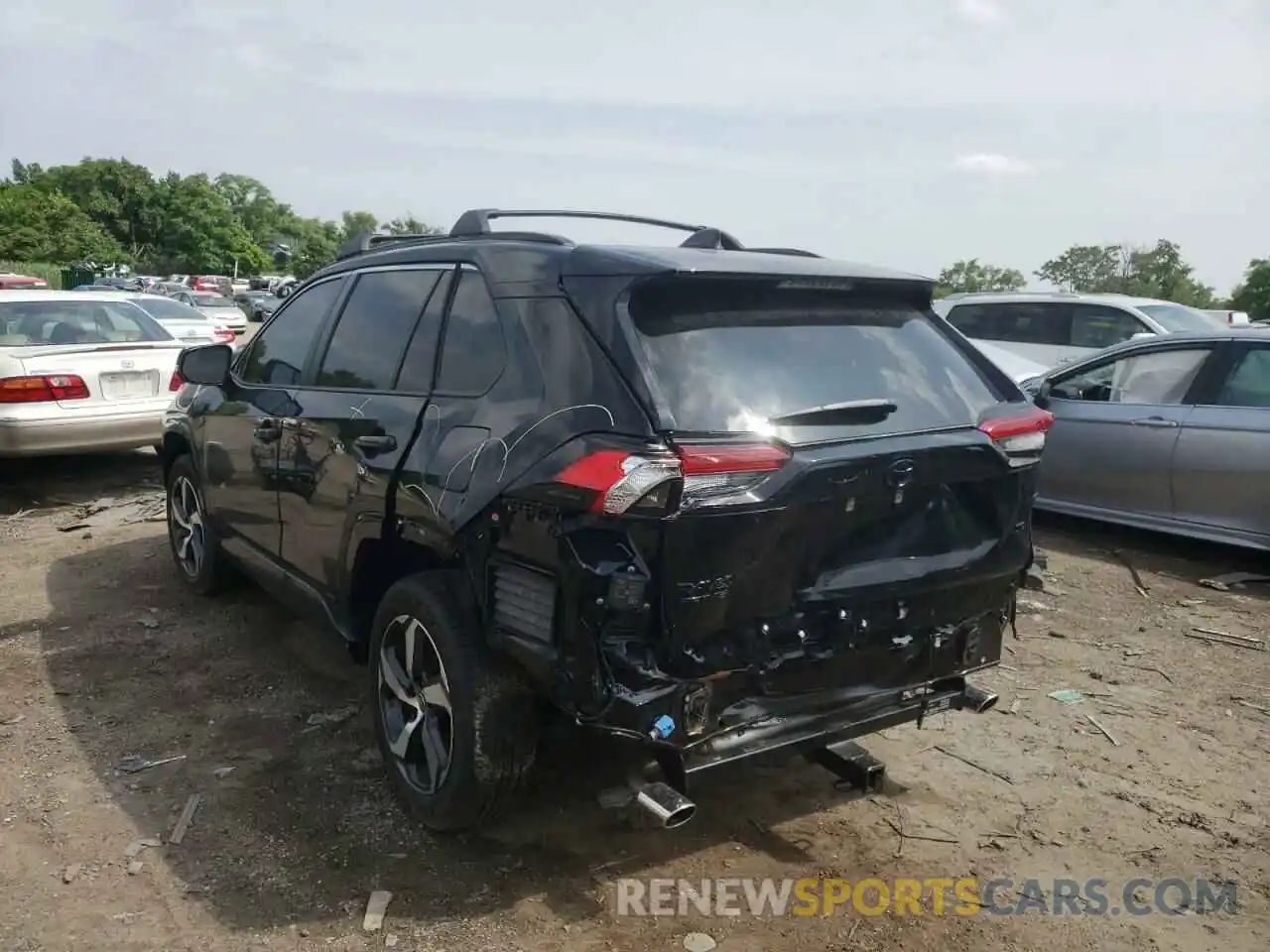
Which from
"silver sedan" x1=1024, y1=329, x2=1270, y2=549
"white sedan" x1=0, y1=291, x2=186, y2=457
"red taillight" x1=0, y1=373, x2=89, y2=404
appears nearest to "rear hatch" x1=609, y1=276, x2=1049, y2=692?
"silver sedan" x1=1024, y1=329, x2=1270, y2=549

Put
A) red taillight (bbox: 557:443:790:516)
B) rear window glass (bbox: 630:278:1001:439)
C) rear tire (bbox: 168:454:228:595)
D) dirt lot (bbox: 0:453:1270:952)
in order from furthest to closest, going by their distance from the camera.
Answer: rear tire (bbox: 168:454:228:595) < dirt lot (bbox: 0:453:1270:952) < rear window glass (bbox: 630:278:1001:439) < red taillight (bbox: 557:443:790:516)

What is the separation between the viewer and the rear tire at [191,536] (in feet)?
18.3

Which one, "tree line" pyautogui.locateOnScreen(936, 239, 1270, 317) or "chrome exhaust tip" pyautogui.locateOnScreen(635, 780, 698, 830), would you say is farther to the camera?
"tree line" pyautogui.locateOnScreen(936, 239, 1270, 317)

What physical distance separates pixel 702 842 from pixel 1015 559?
136 cm

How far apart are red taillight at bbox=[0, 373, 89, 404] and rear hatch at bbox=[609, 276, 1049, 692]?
22.2 ft

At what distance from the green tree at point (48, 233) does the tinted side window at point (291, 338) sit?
65.9 metres

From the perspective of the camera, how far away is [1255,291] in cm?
4262

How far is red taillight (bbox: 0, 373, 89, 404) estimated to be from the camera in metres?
7.93

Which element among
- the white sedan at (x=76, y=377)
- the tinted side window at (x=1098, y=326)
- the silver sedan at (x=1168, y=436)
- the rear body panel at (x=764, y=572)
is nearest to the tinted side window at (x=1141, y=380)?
the silver sedan at (x=1168, y=436)

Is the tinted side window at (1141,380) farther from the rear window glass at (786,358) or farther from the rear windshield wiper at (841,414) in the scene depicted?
the rear windshield wiper at (841,414)

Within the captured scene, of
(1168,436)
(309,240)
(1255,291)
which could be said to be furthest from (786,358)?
(309,240)

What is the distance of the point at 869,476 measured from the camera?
290 centimetres

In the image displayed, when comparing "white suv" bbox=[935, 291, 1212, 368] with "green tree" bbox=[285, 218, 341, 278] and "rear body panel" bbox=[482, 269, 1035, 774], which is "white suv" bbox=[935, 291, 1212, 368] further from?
"green tree" bbox=[285, 218, 341, 278]

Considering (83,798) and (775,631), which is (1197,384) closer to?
(775,631)
